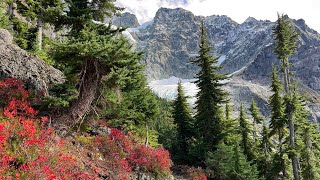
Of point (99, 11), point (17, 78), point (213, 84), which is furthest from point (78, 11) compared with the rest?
point (213, 84)

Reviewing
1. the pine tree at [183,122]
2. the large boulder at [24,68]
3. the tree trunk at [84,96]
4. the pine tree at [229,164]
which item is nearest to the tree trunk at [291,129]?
the pine tree at [229,164]

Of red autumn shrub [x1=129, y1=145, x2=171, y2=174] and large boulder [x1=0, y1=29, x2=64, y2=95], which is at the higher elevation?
large boulder [x1=0, y1=29, x2=64, y2=95]

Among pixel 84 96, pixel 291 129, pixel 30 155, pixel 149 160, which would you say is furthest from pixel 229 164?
pixel 30 155

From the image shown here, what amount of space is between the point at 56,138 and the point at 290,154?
17617 millimetres

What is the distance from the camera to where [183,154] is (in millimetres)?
30281

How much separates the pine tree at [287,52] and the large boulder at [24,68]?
→ 17845 mm

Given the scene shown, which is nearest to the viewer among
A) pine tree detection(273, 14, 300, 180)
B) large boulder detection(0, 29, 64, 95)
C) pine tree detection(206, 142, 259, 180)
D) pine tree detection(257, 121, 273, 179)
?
large boulder detection(0, 29, 64, 95)

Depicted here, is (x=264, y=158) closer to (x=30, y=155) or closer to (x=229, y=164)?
(x=229, y=164)

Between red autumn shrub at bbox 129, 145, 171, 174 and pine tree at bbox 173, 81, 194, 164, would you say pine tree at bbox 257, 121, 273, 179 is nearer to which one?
pine tree at bbox 173, 81, 194, 164

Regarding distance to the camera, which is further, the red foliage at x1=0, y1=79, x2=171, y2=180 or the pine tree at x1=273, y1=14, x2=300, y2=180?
the pine tree at x1=273, y1=14, x2=300, y2=180

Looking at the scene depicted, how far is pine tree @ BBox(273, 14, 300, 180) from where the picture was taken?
2173 cm

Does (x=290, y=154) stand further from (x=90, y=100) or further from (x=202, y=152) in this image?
(x=90, y=100)

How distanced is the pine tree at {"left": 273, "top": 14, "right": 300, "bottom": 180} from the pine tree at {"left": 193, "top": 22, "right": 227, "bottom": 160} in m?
5.87

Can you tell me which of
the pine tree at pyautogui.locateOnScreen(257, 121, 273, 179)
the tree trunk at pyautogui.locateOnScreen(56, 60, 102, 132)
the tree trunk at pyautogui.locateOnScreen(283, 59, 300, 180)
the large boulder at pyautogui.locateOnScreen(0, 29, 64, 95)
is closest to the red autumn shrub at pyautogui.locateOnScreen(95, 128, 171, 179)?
the tree trunk at pyautogui.locateOnScreen(56, 60, 102, 132)
